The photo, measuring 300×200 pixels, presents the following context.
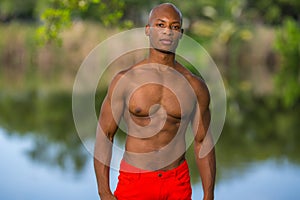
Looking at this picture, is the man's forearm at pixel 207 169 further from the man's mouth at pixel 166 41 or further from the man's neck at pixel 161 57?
the man's mouth at pixel 166 41

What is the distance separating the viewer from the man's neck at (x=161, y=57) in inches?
140

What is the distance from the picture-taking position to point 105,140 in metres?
3.56

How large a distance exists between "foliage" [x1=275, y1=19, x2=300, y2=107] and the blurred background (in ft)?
0.17

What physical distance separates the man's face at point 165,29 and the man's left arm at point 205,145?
33cm

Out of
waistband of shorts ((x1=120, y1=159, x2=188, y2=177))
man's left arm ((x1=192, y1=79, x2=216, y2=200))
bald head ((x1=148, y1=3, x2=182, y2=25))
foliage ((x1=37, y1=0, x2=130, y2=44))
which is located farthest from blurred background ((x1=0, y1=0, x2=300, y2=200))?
waistband of shorts ((x1=120, y1=159, x2=188, y2=177))

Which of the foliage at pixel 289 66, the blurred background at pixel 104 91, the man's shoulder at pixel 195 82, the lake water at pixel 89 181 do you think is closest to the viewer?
the man's shoulder at pixel 195 82

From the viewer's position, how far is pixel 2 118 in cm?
1814

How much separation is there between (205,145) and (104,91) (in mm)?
18573

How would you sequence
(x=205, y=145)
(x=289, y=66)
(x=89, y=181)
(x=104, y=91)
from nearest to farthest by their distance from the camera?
(x=205, y=145), (x=89, y=181), (x=104, y=91), (x=289, y=66)

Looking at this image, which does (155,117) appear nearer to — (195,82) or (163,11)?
(195,82)

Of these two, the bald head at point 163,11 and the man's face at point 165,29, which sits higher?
the bald head at point 163,11

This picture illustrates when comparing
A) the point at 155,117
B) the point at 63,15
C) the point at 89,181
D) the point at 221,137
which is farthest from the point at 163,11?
the point at 221,137

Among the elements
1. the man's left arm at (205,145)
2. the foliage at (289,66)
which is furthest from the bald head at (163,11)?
the foliage at (289,66)

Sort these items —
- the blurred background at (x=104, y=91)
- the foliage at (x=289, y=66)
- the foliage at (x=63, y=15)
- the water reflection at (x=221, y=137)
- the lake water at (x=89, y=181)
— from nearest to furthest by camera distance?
the foliage at (x=63, y=15), the lake water at (x=89, y=181), the blurred background at (x=104, y=91), the water reflection at (x=221, y=137), the foliage at (x=289, y=66)
